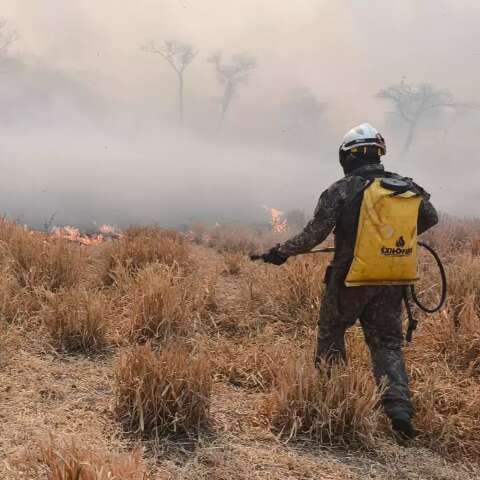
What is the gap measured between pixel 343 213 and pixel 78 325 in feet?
7.57

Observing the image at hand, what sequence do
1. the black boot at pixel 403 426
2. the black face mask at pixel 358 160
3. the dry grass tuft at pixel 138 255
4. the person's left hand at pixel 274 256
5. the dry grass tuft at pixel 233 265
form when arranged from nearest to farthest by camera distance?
the black boot at pixel 403 426, the black face mask at pixel 358 160, the person's left hand at pixel 274 256, the dry grass tuft at pixel 138 255, the dry grass tuft at pixel 233 265

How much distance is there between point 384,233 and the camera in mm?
3260

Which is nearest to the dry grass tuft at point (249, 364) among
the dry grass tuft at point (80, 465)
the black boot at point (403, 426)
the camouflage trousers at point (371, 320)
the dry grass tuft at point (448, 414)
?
the camouflage trousers at point (371, 320)

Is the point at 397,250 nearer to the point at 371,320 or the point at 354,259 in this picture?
the point at 354,259

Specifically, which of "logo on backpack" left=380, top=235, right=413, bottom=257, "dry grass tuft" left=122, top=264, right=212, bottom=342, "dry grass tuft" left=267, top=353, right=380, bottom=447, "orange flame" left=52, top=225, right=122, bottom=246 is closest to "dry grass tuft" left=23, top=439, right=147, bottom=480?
"dry grass tuft" left=267, top=353, right=380, bottom=447

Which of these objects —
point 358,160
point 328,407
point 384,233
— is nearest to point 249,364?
point 328,407

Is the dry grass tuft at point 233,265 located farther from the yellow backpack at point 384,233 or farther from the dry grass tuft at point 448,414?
the yellow backpack at point 384,233

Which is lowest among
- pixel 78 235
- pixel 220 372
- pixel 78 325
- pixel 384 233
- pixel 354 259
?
pixel 220 372

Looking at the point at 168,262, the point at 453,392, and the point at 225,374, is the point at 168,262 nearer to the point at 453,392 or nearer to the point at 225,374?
the point at 225,374

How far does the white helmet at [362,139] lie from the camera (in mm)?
3537

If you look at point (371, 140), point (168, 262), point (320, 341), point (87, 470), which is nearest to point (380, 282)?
point (320, 341)

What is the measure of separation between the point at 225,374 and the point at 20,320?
179 cm

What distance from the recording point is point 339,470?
9.34 feet

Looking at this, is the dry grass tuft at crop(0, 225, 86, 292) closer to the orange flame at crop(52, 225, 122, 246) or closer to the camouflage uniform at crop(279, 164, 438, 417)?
the orange flame at crop(52, 225, 122, 246)
